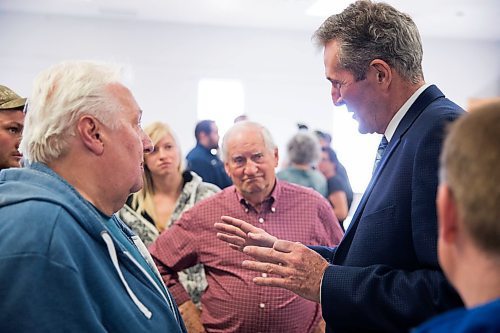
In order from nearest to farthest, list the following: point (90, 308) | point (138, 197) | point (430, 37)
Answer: point (90, 308)
point (138, 197)
point (430, 37)

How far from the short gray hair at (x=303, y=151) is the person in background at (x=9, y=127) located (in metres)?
2.31

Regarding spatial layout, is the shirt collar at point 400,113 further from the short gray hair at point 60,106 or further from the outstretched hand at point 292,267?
the short gray hair at point 60,106

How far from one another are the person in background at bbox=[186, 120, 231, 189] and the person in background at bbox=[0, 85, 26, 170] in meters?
2.60

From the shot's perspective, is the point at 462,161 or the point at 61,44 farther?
the point at 61,44

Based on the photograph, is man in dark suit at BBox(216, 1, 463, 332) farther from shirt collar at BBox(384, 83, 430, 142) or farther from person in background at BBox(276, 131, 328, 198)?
person in background at BBox(276, 131, 328, 198)

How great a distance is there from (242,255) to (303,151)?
1.99 metres

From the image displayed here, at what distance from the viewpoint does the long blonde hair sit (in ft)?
10.9

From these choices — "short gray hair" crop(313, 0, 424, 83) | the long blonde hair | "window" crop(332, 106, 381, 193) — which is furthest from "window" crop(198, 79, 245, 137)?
"short gray hair" crop(313, 0, 424, 83)

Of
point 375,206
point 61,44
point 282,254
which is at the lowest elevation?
point 282,254

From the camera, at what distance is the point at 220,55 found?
9047 millimetres

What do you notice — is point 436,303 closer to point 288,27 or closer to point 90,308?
point 90,308

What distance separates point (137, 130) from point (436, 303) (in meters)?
0.84

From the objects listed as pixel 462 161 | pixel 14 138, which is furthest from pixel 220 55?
pixel 462 161

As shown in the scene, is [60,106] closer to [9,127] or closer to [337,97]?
[337,97]
